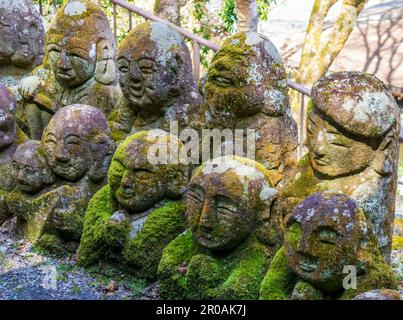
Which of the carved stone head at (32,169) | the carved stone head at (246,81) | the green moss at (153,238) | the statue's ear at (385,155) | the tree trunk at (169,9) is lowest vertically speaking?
the green moss at (153,238)

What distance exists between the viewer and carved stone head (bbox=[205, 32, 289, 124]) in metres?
6.50

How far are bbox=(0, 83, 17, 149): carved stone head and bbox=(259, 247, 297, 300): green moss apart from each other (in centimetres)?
380

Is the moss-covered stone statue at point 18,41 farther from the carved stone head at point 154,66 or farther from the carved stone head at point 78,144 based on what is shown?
the carved stone head at point 78,144

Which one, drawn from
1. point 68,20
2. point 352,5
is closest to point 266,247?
point 68,20

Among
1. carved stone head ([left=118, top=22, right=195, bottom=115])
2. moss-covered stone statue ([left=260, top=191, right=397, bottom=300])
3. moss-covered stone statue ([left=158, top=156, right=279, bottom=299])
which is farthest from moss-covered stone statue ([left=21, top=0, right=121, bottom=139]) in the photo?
moss-covered stone statue ([left=260, top=191, right=397, bottom=300])

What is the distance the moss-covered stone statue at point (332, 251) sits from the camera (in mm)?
4418

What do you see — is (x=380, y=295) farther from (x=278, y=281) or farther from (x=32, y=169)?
(x=32, y=169)

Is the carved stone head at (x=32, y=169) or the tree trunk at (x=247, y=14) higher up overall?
the tree trunk at (x=247, y=14)

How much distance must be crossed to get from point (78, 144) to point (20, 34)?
3.40 m

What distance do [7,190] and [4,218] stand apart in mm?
299

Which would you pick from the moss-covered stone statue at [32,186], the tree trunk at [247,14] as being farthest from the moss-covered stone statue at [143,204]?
the tree trunk at [247,14]

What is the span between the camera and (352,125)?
525 centimetres

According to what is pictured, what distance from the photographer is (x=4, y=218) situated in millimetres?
7484

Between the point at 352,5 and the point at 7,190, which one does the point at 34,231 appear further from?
the point at 352,5
